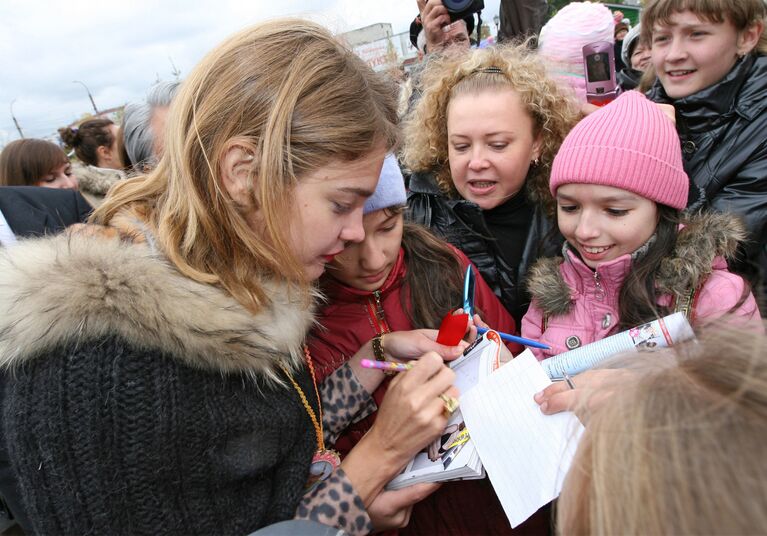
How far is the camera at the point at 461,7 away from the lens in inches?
118

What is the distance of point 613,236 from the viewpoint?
1.57 m

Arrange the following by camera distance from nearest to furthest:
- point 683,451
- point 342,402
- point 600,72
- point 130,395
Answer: point 683,451 → point 130,395 → point 342,402 → point 600,72

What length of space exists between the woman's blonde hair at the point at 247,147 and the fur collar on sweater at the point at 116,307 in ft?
0.25

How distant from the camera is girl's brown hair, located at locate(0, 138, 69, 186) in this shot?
3.69 m

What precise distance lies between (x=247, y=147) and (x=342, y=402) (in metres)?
0.83

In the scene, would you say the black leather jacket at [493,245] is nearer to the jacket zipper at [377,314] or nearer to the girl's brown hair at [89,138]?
the jacket zipper at [377,314]

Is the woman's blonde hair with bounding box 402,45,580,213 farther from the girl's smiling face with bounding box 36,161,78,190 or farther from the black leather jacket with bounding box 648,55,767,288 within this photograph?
the girl's smiling face with bounding box 36,161,78,190

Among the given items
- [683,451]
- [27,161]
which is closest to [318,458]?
[683,451]

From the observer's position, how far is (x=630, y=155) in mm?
1527

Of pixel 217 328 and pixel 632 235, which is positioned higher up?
pixel 217 328

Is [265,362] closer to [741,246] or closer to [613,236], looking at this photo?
[613,236]

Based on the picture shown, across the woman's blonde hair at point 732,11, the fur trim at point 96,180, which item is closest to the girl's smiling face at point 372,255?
the woman's blonde hair at point 732,11

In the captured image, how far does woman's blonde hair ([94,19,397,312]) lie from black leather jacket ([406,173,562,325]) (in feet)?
3.39

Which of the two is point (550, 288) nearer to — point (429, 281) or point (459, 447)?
point (429, 281)
